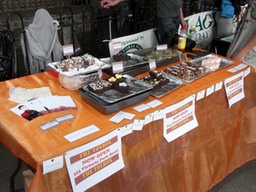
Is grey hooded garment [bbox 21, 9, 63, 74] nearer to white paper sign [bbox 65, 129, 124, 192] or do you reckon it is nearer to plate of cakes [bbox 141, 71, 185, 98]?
plate of cakes [bbox 141, 71, 185, 98]

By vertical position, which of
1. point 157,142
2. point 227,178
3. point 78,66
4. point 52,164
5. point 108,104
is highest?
point 78,66

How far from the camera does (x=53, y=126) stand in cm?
128

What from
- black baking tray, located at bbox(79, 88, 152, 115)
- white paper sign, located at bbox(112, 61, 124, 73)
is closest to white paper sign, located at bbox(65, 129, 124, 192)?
black baking tray, located at bbox(79, 88, 152, 115)

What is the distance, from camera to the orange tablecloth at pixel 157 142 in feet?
3.86

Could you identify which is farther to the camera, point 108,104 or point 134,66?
point 134,66

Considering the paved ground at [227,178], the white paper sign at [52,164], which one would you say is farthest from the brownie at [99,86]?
the paved ground at [227,178]

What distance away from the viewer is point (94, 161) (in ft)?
4.07

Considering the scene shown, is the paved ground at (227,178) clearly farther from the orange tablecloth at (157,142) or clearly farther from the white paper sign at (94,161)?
the white paper sign at (94,161)

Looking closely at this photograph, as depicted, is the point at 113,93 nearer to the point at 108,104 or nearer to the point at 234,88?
the point at 108,104

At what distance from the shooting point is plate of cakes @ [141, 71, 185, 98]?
1599 mm

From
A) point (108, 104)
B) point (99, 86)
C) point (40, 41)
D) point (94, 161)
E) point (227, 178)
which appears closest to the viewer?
point (94, 161)

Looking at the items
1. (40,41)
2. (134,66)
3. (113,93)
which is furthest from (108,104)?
(40,41)

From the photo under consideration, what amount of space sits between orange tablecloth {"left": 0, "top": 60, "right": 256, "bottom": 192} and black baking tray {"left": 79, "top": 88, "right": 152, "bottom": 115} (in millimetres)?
32

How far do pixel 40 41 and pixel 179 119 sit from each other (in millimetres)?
1656
